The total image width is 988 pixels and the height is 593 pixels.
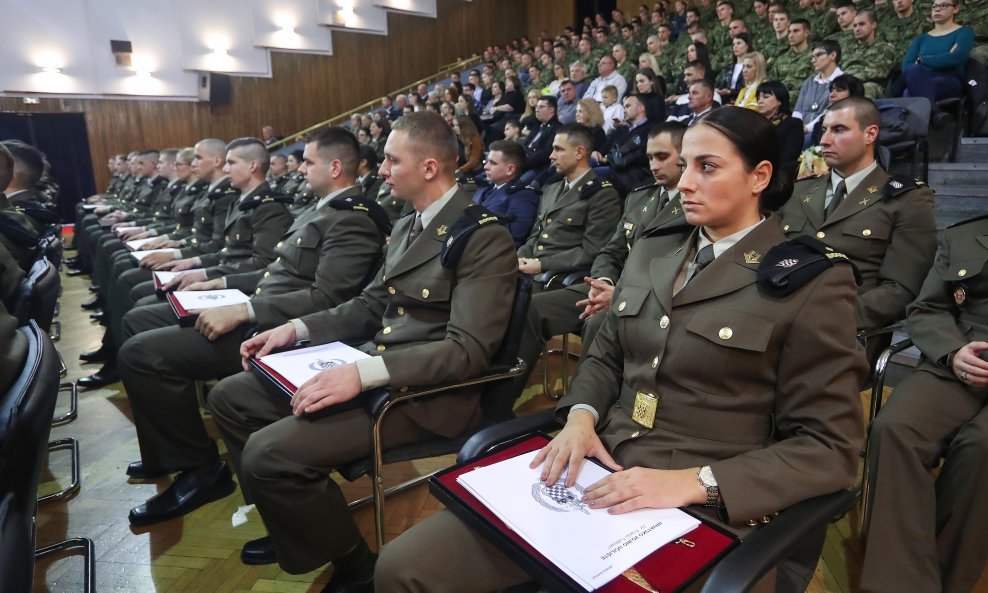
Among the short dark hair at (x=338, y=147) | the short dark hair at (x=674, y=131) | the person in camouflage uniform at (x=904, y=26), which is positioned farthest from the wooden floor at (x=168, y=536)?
the person in camouflage uniform at (x=904, y=26)

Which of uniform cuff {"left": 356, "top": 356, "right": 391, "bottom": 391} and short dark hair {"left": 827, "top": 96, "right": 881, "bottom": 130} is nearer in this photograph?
uniform cuff {"left": 356, "top": 356, "right": 391, "bottom": 391}

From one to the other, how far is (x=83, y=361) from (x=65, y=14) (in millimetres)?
6213

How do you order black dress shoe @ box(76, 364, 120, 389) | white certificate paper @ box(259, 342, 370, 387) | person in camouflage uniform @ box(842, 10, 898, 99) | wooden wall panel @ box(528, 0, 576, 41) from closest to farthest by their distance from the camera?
1. white certificate paper @ box(259, 342, 370, 387)
2. black dress shoe @ box(76, 364, 120, 389)
3. person in camouflage uniform @ box(842, 10, 898, 99)
4. wooden wall panel @ box(528, 0, 576, 41)

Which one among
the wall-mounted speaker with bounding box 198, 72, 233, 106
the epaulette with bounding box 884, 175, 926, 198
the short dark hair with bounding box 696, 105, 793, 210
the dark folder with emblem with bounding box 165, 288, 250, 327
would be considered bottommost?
the dark folder with emblem with bounding box 165, 288, 250, 327

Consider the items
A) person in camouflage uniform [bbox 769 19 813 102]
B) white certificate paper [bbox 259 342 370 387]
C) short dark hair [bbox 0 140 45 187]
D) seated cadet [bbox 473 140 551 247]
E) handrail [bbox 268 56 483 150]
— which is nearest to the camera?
white certificate paper [bbox 259 342 370 387]

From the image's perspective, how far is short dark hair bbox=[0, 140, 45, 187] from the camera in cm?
420

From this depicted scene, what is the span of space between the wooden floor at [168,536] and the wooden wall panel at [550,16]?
1344 centimetres

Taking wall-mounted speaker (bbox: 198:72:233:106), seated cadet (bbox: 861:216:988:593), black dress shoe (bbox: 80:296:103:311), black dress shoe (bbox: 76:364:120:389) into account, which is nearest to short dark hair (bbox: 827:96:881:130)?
seated cadet (bbox: 861:216:988:593)

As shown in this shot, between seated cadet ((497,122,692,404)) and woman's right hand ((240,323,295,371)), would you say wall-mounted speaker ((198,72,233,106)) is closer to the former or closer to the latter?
seated cadet ((497,122,692,404))

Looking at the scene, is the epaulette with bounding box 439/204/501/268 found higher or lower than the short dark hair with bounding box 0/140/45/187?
lower

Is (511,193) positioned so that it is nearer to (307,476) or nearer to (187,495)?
(187,495)

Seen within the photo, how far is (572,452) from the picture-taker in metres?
1.06

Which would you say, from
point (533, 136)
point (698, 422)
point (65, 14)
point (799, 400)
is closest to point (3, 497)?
point (698, 422)

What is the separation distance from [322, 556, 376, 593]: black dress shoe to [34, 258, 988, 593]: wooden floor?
78mm
